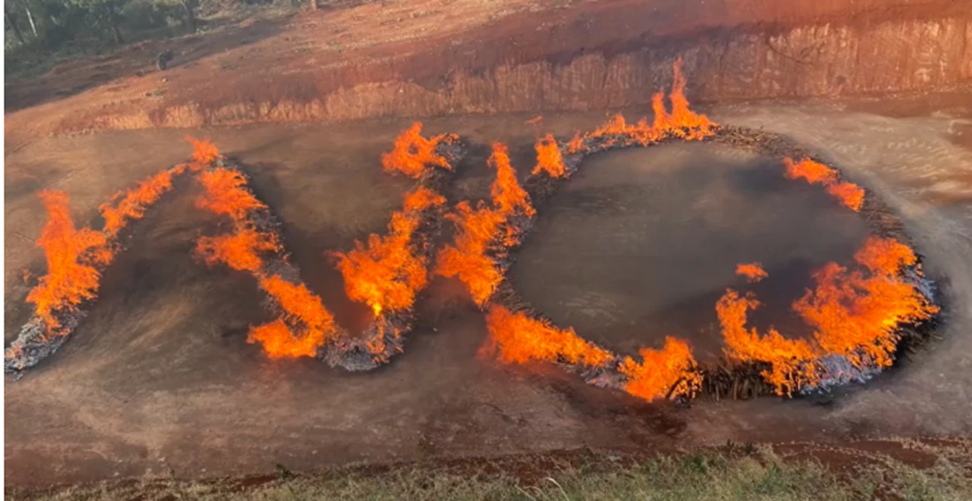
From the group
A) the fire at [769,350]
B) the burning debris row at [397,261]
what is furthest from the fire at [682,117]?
the fire at [769,350]

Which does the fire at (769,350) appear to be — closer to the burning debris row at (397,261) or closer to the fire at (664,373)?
the fire at (664,373)

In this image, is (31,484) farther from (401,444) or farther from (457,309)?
(457,309)

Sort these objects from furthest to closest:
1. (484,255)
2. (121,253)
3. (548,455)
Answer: (121,253) → (484,255) → (548,455)

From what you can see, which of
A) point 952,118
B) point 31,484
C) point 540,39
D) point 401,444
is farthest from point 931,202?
point 31,484

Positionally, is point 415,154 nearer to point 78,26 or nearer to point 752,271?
point 752,271

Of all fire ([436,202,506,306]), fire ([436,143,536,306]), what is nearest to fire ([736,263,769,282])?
fire ([436,143,536,306])

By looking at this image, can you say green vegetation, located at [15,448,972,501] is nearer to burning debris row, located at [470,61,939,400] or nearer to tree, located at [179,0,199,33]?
burning debris row, located at [470,61,939,400]

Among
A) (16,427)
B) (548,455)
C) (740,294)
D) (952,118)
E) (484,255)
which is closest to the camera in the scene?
(548,455)
